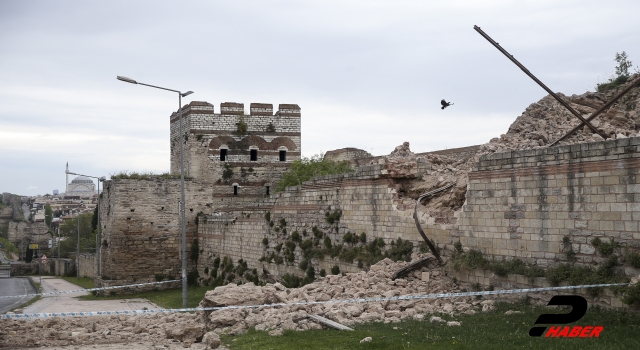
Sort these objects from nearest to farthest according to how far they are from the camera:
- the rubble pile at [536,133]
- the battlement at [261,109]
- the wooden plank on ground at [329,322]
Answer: the wooden plank on ground at [329,322] → the rubble pile at [536,133] → the battlement at [261,109]

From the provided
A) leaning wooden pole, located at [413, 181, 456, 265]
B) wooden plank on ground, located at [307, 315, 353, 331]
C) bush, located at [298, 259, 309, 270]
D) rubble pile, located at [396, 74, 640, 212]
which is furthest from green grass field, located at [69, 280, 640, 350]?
bush, located at [298, 259, 309, 270]

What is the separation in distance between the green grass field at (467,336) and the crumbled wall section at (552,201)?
4.39ft

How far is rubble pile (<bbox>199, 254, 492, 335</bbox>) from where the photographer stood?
1152cm

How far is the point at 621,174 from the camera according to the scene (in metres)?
10.7

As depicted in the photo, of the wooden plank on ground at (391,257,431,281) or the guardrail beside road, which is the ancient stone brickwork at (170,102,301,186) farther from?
the guardrail beside road

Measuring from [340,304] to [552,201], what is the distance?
4.41 m

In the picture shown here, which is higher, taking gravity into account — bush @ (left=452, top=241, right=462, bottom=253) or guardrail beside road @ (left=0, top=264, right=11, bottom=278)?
bush @ (left=452, top=241, right=462, bottom=253)

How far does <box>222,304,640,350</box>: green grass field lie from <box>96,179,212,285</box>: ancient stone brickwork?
19.2 m

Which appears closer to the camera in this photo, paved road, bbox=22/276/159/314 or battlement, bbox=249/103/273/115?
paved road, bbox=22/276/159/314

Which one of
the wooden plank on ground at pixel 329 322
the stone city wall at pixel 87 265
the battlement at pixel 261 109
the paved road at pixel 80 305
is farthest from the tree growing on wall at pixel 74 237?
the wooden plank on ground at pixel 329 322

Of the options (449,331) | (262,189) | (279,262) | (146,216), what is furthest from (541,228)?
(262,189)

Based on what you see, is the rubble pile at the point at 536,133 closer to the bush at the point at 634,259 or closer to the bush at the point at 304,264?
the bush at the point at 634,259

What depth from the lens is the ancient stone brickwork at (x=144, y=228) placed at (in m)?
29.4

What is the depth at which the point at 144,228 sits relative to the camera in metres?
29.8
